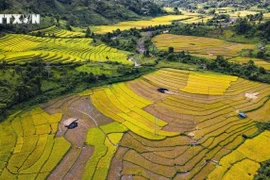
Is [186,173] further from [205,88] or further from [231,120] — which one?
[205,88]

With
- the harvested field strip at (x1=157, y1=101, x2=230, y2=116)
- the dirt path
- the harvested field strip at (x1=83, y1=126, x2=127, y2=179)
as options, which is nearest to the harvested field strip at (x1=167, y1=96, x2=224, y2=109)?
the harvested field strip at (x1=157, y1=101, x2=230, y2=116)

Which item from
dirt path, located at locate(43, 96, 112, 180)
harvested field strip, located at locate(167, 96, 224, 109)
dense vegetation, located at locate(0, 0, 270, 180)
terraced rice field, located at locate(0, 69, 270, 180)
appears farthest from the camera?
harvested field strip, located at locate(167, 96, 224, 109)

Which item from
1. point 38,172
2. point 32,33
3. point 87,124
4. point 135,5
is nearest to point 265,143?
point 87,124

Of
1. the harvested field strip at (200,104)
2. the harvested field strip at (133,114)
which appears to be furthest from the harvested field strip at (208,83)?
the harvested field strip at (133,114)

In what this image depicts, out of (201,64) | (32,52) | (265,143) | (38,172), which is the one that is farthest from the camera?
(201,64)

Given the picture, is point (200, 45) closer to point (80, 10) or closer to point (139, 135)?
point (80, 10)

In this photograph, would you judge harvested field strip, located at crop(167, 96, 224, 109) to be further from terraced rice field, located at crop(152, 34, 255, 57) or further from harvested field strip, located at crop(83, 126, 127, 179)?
terraced rice field, located at crop(152, 34, 255, 57)

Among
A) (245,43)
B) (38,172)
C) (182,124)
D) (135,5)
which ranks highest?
(135,5)
